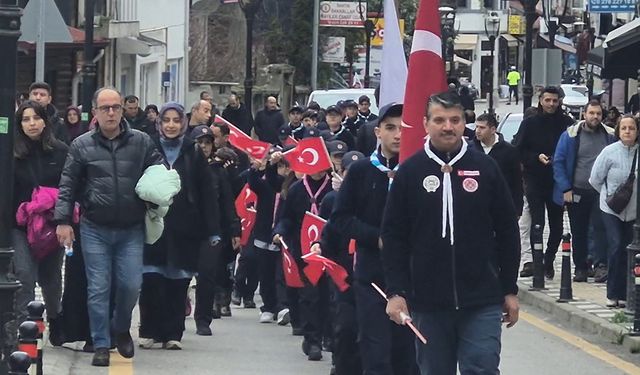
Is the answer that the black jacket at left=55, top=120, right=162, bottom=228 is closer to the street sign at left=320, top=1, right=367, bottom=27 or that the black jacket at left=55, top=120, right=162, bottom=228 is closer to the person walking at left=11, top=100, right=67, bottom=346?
the person walking at left=11, top=100, right=67, bottom=346

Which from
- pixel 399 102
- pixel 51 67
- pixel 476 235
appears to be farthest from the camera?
pixel 51 67

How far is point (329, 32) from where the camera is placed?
2243 inches

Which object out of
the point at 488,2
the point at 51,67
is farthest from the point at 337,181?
the point at 488,2

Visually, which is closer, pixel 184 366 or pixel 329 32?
pixel 184 366

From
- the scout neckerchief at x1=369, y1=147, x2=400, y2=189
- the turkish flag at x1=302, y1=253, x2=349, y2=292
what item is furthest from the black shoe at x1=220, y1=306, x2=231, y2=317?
the scout neckerchief at x1=369, y1=147, x2=400, y2=189

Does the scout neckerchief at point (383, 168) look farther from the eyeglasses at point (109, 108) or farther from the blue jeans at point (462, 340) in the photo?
the eyeglasses at point (109, 108)

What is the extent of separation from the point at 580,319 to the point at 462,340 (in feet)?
23.2

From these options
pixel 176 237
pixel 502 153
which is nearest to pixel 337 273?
pixel 176 237

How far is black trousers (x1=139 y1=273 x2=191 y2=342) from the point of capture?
495 inches

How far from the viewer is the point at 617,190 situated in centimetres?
1547

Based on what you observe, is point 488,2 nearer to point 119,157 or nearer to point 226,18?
point 226,18

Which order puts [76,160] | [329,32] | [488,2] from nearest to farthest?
[76,160]
[329,32]
[488,2]

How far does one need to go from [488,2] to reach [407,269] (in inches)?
3581

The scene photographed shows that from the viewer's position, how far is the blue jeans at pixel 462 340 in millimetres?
7789
